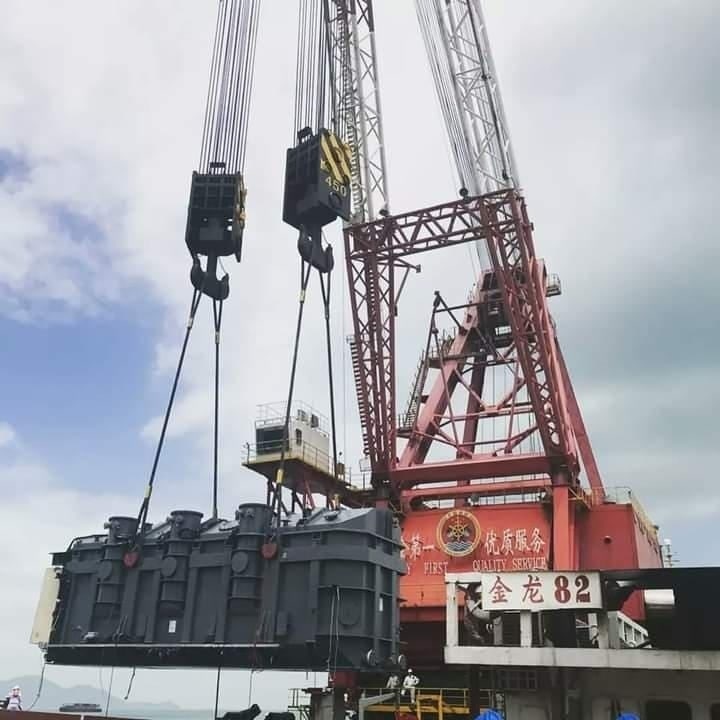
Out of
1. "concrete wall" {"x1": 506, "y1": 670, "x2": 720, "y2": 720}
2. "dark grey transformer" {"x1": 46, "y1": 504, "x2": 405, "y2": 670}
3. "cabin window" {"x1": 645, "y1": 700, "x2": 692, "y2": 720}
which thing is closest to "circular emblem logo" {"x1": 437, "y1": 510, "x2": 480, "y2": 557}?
"concrete wall" {"x1": 506, "y1": 670, "x2": 720, "y2": 720}

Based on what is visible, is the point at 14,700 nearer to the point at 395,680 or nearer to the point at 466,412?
the point at 395,680

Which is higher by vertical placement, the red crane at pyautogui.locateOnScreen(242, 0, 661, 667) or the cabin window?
the red crane at pyautogui.locateOnScreen(242, 0, 661, 667)

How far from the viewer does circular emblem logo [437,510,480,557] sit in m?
32.2

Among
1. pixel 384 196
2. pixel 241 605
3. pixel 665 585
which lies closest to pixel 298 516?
pixel 241 605

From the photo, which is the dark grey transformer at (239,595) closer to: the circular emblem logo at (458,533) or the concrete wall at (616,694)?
the concrete wall at (616,694)

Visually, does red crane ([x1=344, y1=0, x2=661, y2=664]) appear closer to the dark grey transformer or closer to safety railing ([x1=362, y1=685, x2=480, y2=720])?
safety railing ([x1=362, y1=685, x2=480, y2=720])

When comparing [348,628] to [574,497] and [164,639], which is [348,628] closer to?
[164,639]

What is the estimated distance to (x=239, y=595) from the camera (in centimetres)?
1343

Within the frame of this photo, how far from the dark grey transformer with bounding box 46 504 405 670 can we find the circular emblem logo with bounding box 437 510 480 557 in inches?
736

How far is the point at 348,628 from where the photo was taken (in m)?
12.7

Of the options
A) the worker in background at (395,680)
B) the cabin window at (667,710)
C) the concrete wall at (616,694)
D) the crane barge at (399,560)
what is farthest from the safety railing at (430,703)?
the cabin window at (667,710)

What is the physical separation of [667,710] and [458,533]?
19.9 m

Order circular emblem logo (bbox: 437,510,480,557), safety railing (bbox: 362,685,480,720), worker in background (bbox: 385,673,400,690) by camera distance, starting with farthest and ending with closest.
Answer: circular emblem logo (bbox: 437,510,480,557), safety railing (bbox: 362,685,480,720), worker in background (bbox: 385,673,400,690)

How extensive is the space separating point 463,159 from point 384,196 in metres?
4.40
